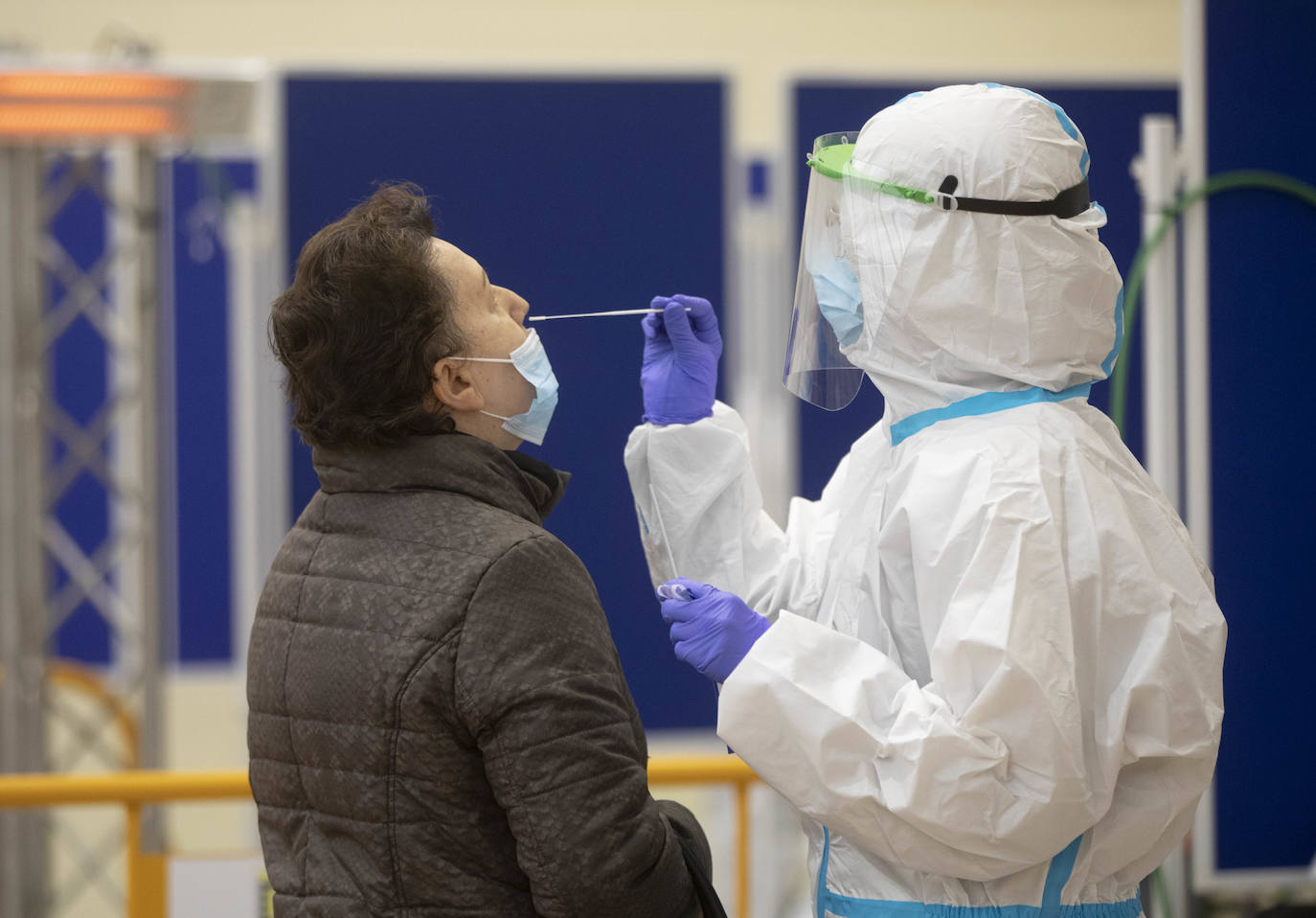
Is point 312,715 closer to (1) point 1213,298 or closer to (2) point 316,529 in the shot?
(2) point 316,529

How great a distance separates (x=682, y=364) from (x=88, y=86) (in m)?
2.16

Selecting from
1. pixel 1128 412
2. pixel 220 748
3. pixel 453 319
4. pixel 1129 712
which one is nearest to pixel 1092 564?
pixel 1129 712

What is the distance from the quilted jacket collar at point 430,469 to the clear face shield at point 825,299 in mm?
512

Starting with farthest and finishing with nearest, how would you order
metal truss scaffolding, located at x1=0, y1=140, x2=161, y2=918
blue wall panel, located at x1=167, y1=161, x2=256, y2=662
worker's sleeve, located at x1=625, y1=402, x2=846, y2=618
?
1. blue wall panel, located at x1=167, y1=161, x2=256, y2=662
2. metal truss scaffolding, located at x1=0, y1=140, x2=161, y2=918
3. worker's sleeve, located at x1=625, y1=402, x2=846, y2=618

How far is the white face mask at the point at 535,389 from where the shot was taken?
155 cm

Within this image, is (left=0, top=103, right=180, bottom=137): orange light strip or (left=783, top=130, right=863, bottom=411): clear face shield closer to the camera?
(left=783, top=130, right=863, bottom=411): clear face shield

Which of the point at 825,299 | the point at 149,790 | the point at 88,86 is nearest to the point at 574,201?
the point at 88,86

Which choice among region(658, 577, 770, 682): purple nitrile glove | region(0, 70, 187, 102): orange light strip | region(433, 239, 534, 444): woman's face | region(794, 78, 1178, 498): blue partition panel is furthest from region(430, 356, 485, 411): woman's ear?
region(794, 78, 1178, 498): blue partition panel

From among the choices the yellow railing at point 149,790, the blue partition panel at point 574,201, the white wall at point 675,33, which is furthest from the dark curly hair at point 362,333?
the white wall at point 675,33

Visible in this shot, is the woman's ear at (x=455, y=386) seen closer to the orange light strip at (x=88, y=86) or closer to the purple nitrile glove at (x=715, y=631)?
the purple nitrile glove at (x=715, y=631)

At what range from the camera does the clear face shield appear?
1.67 meters

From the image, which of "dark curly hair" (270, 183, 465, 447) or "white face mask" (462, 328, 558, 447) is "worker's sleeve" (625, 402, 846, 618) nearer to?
"white face mask" (462, 328, 558, 447)

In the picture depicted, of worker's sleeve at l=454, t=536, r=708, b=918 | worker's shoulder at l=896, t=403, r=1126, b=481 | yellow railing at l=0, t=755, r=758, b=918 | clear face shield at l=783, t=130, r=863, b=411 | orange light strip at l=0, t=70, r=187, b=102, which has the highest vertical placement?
orange light strip at l=0, t=70, r=187, b=102

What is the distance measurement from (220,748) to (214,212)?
2.79 metres
